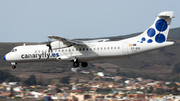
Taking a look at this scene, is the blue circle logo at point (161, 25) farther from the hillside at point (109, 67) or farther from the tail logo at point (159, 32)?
the hillside at point (109, 67)

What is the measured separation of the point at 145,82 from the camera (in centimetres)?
15350

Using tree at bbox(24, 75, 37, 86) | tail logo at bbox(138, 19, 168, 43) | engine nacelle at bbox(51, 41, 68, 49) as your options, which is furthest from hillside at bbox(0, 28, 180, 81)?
tail logo at bbox(138, 19, 168, 43)

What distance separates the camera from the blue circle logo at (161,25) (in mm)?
31484

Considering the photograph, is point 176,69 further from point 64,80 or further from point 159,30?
point 159,30

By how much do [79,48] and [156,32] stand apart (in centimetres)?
934

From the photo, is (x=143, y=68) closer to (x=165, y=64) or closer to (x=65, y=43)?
(x=165, y=64)

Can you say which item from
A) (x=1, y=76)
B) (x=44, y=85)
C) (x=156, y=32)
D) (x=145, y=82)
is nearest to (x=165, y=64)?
(x=145, y=82)

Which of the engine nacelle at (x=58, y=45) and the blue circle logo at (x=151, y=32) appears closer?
the blue circle logo at (x=151, y=32)

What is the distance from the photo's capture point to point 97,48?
33312 millimetres

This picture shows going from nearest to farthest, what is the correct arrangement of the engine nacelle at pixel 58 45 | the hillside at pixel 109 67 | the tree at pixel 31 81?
the engine nacelle at pixel 58 45 → the tree at pixel 31 81 → the hillside at pixel 109 67

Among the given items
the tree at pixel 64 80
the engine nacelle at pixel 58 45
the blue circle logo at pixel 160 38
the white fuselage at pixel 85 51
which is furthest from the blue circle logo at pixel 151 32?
the tree at pixel 64 80

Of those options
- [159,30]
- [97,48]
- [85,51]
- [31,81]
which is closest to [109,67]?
[31,81]

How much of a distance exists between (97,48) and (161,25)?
7.81m

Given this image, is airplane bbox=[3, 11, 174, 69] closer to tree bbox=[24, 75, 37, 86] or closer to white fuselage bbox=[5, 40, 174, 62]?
white fuselage bbox=[5, 40, 174, 62]
